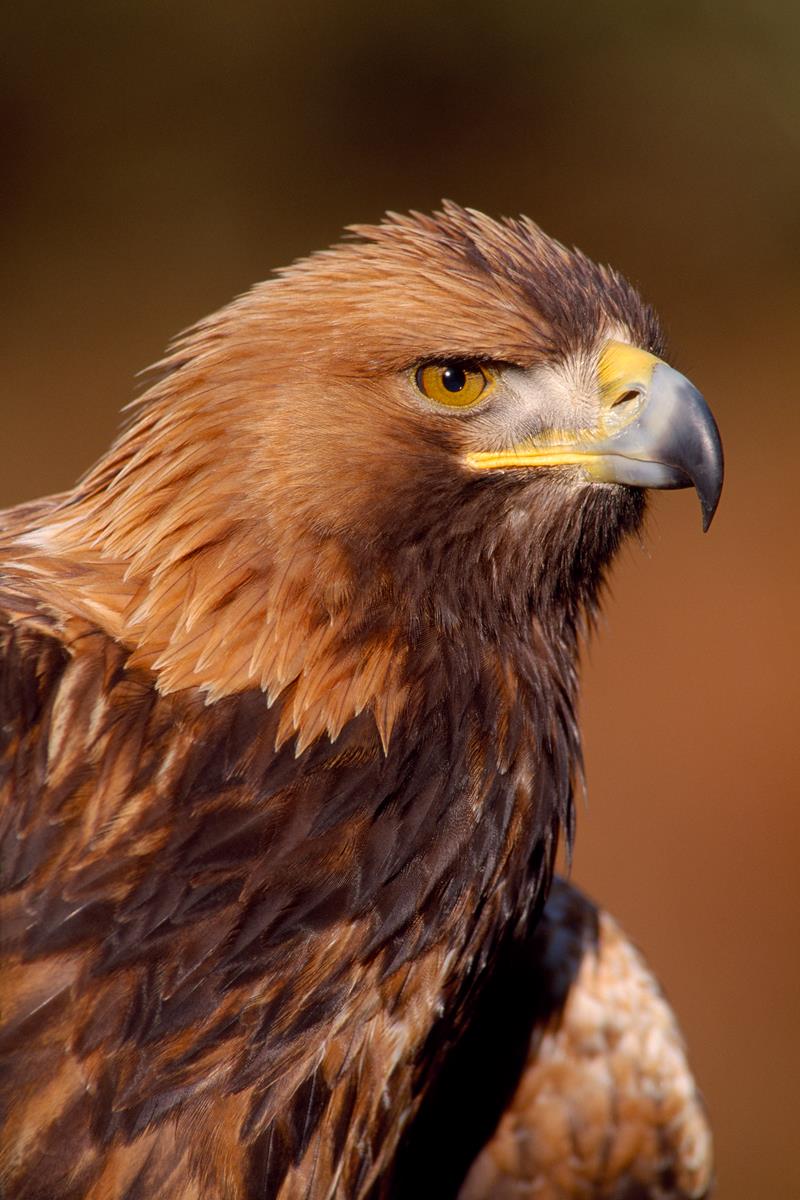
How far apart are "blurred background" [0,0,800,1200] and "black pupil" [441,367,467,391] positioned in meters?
5.08

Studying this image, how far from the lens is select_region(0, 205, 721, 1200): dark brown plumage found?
166cm

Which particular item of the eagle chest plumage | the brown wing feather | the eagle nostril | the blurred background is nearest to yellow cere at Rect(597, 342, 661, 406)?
the eagle nostril

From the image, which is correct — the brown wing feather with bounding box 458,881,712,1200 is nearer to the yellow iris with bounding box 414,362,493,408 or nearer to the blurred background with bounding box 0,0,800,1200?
the yellow iris with bounding box 414,362,493,408

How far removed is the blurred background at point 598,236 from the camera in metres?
6.80

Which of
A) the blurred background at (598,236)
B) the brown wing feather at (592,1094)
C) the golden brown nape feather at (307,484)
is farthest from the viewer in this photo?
the blurred background at (598,236)

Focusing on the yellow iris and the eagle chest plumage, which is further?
the yellow iris

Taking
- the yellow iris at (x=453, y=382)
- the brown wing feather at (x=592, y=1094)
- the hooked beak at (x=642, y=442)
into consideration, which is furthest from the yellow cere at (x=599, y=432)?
the brown wing feather at (x=592, y=1094)

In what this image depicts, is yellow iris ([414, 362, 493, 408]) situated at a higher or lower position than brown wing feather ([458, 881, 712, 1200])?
higher

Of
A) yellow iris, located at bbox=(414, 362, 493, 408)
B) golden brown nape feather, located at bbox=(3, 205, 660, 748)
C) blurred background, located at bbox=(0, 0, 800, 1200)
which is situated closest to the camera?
golden brown nape feather, located at bbox=(3, 205, 660, 748)

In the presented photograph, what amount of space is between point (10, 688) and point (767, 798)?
19.3 feet

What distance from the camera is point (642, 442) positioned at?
1991 millimetres

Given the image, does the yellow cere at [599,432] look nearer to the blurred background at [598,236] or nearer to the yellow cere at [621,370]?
the yellow cere at [621,370]

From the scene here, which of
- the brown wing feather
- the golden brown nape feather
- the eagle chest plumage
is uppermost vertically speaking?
the golden brown nape feather

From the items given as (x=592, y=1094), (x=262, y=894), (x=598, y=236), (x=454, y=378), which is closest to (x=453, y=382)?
(x=454, y=378)
